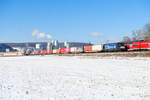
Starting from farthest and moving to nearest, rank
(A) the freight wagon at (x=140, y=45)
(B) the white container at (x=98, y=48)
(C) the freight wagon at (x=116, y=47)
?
(B) the white container at (x=98, y=48)
(C) the freight wagon at (x=116, y=47)
(A) the freight wagon at (x=140, y=45)

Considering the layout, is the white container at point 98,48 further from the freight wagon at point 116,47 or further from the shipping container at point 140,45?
the shipping container at point 140,45

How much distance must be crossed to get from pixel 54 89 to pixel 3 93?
231 cm

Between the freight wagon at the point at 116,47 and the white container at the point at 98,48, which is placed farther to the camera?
the white container at the point at 98,48

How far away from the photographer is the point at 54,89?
8.63 metres

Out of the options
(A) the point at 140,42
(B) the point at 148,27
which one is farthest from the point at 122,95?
(B) the point at 148,27

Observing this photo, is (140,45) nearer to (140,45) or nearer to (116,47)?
(140,45)

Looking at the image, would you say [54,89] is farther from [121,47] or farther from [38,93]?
[121,47]

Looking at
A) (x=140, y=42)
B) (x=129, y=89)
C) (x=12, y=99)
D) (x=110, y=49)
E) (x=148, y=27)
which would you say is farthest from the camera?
(x=148, y=27)

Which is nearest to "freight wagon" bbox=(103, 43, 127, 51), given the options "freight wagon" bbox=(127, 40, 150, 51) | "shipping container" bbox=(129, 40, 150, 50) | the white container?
"freight wagon" bbox=(127, 40, 150, 51)

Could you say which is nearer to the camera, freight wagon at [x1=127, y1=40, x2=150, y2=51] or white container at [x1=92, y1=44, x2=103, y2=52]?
freight wagon at [x1=127, y1=40, x2=150, y2=51]

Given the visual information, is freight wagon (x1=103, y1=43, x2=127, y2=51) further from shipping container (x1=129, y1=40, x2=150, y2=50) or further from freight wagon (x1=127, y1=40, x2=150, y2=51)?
shipping container (x1=129, y1=40, x2=150, y2=50)

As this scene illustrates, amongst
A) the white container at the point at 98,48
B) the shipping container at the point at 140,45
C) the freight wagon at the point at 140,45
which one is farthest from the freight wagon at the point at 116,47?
the white container at the point at 98,48

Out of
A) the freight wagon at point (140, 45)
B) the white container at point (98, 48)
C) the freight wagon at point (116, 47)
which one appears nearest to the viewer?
the freight wagon at point (140, 45)

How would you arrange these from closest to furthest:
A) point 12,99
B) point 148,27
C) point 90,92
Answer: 1. point 12,99
2. point 90,92
3. point 148,27
